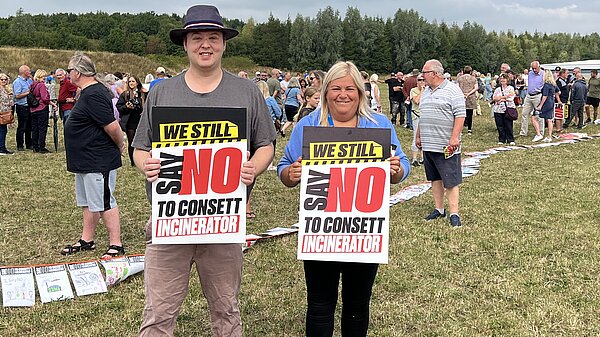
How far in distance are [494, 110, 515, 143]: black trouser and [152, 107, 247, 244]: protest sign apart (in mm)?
13566

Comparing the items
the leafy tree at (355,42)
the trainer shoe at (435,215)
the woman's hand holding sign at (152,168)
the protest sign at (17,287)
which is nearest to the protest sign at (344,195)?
Result: the woman's hand holding sign at (152,168)

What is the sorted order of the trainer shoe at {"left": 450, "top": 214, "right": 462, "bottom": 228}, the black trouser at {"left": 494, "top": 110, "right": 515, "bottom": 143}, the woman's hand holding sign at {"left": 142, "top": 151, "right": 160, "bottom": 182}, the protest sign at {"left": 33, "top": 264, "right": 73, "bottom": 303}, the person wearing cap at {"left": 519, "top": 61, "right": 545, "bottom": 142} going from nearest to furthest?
the woman's hand holding sign at {"left": 142, "top": 151, "right": 160, "bottom": 182} < the protest sign at {"left": 33, "top": 264, "right": 73, "bottom": 303} < the trainer shoe at {"left": 450, "top": 214, "right": 462, "bottom": 228} < the black trouser at {"left": 494, "top": 110, "right": 515, "bottom": 143} < the person wearing cap at {"left": 519, "top": 61, "right": 545, "bottom": 142}

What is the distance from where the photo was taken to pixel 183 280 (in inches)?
125

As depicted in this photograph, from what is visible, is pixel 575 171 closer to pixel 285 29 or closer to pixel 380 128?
pixel 380 128

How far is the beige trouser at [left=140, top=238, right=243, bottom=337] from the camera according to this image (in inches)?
122

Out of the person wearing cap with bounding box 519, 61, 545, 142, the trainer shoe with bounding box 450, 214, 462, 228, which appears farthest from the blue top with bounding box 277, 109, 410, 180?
the person wearing cap with bounding box 519, 61, 545, 142

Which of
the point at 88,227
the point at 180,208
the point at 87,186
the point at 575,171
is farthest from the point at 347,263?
the point at 575,171

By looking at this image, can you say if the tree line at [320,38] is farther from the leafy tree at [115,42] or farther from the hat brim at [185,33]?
the hat brim at [185,33]

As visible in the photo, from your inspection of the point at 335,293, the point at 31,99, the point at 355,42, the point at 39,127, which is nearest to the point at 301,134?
the point at 335,293

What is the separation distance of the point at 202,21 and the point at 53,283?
3.01 meters

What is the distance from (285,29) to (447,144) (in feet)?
267

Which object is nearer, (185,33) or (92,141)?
(185,33)

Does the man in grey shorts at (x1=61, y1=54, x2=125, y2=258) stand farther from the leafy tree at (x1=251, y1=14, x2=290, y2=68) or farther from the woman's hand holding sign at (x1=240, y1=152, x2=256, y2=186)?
the leafy tree at (x1=251, y1=14, x2=290, y2=68)

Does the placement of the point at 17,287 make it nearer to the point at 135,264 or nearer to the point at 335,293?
the point at 135,264
